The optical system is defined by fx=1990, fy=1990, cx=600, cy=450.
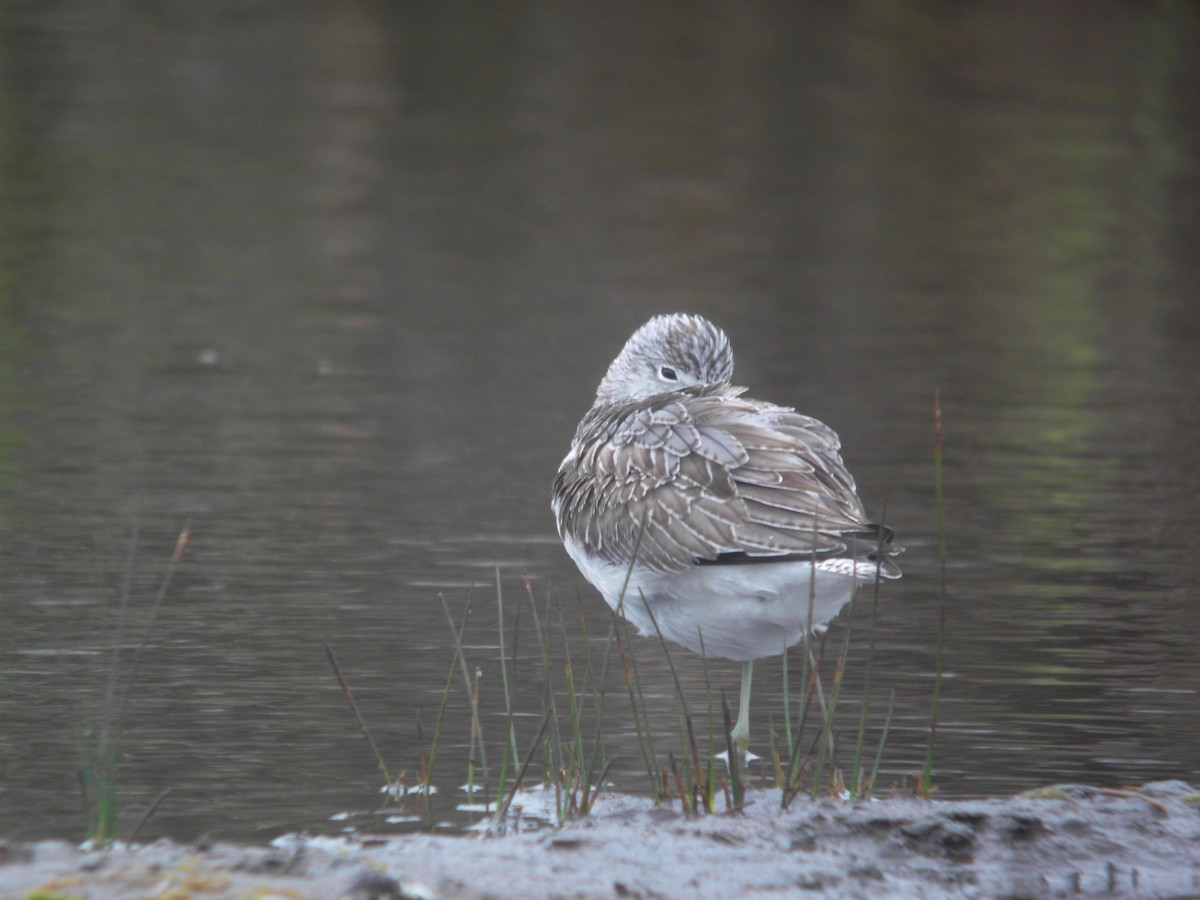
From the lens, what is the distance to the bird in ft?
18.1

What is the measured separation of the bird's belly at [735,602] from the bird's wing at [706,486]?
6cm

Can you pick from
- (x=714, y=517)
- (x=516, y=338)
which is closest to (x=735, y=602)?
(x=714, y=517)

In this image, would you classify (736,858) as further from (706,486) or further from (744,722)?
(706,486)

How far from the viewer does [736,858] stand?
A: 185 inches

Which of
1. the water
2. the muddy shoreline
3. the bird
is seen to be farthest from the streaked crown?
the muddy shoreline

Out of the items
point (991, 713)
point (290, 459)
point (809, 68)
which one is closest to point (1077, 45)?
point (809, 68)

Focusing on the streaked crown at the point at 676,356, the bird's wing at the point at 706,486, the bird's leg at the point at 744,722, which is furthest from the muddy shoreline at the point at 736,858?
the streaked crown at the point at 676,356

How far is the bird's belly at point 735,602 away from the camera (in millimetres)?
5539

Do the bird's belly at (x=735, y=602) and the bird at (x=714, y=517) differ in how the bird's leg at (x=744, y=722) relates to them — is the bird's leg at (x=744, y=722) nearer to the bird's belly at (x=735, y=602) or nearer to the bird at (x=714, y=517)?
the bird at (x=714, y=517)

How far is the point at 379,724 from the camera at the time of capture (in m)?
6.04

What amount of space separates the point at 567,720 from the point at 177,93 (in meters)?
20.6

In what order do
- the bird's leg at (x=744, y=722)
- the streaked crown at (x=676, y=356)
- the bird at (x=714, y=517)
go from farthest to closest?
A: the streaked crown at (x=676, y=356), the bird's leg at (x=744, y=722), the bird at (x=714, y=517)

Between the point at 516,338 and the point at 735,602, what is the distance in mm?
8461

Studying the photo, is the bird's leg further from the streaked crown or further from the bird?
the streaked crown
